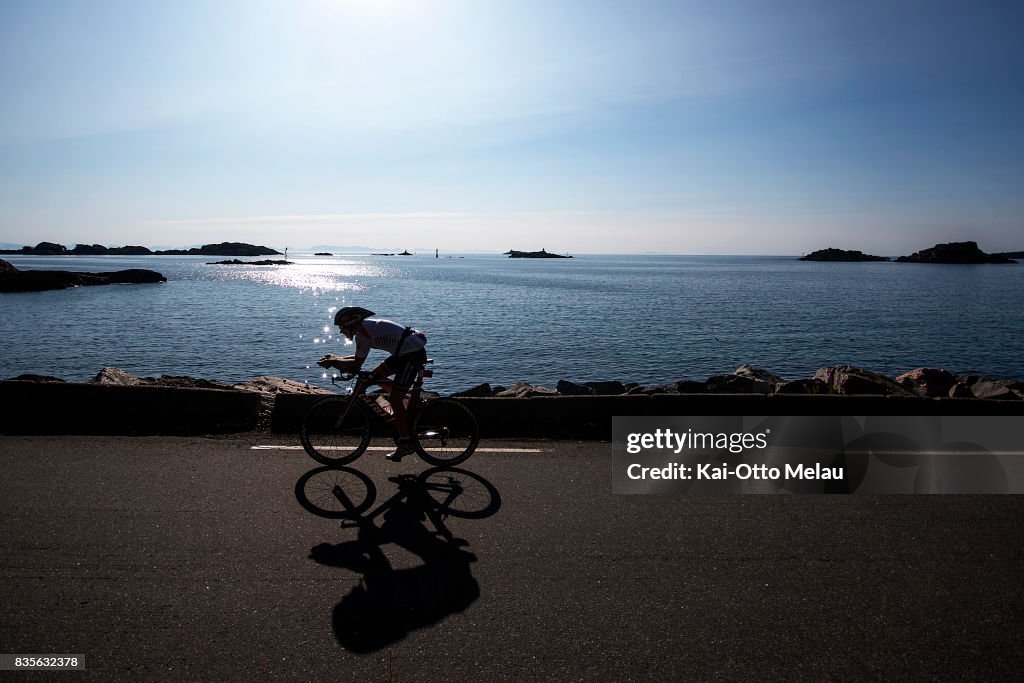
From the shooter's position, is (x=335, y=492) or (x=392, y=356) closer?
(x=335, y=492)

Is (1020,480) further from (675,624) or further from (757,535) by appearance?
(675,624)

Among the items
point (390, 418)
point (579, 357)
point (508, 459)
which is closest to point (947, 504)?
point (508, 459)

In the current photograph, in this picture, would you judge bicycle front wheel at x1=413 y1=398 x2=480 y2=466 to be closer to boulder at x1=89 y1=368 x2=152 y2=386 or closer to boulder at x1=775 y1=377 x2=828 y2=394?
boulder at x1=89 y1=368 x2=152 y2=386

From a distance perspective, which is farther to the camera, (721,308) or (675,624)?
(721,308)

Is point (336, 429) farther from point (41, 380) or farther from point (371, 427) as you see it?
point (41, 380)

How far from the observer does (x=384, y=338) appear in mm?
7141

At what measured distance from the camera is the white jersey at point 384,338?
7090 mm

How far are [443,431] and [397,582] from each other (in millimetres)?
2739

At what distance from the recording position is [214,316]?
5291cm

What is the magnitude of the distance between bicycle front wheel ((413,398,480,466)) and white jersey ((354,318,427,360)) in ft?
2.19

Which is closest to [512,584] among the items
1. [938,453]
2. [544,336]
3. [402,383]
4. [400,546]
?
[400,546]

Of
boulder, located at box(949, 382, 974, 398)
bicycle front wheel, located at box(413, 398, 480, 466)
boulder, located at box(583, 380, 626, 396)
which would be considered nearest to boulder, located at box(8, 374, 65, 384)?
bicycle front wheel, located at box(413, 398, 480, 466)

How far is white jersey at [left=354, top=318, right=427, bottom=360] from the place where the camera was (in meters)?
7.09

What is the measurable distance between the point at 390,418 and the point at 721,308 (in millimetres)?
55761
